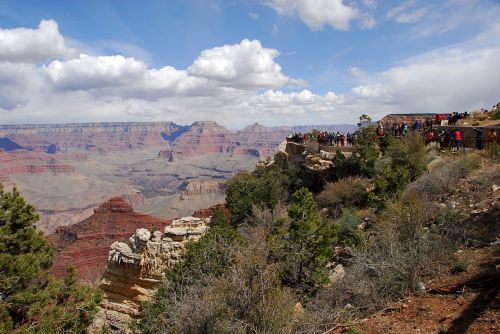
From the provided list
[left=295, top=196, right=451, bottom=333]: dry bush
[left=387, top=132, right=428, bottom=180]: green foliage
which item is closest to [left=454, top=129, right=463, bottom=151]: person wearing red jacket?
[left=387, top=132, right=428, bottom=180]: green foliage

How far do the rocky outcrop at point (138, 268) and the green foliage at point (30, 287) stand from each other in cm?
818

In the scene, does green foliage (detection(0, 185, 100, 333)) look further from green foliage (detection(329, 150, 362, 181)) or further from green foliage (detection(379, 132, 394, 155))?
green foliage (detection(379, 132, 394, 155))

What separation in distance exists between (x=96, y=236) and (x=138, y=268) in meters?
72.7

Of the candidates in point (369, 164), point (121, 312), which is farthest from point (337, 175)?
point (121, 312)

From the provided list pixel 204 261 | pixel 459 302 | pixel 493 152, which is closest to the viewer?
Result: pixel 459 302

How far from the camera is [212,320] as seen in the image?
1017cm

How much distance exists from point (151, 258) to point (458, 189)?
2144cm

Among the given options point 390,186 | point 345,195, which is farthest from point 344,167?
point 390,186

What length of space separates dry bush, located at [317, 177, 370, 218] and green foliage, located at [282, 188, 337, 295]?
10670 millimetres

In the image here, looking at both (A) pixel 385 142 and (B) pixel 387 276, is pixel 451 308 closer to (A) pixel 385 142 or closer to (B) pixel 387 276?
(B) pixel 387 276

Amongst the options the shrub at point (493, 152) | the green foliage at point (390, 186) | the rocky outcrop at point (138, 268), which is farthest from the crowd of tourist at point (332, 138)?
the rocky outcrop at point (138, 268)

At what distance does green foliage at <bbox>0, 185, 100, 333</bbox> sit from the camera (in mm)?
17078

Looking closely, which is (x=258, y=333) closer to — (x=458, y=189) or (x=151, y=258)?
(x=458, y=189)

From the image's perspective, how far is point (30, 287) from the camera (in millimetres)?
18625
